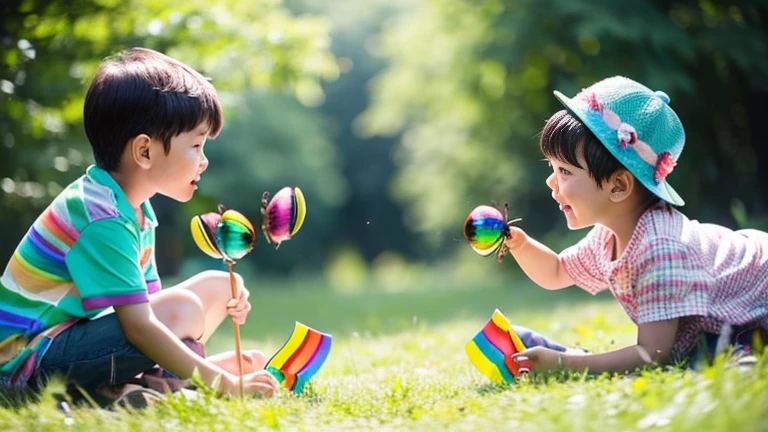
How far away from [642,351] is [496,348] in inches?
18.6

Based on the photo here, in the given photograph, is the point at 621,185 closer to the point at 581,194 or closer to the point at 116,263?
the point at 581,194

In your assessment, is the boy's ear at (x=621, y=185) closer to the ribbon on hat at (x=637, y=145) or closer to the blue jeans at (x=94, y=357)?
the ribbon on hat at (x=637, y=145)

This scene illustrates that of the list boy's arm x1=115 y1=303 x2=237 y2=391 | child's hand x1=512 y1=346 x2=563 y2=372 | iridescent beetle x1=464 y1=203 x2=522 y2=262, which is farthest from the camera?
iridescent beetle x1=464 y1=203 x2=522 y2=262

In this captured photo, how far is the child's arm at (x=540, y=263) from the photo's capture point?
3203 millimetres

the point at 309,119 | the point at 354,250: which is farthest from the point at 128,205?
the point at 354,250

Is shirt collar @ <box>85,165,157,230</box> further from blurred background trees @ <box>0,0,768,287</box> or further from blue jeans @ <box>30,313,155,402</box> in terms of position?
blurred background trees @ <box>0,0,768,287</box>

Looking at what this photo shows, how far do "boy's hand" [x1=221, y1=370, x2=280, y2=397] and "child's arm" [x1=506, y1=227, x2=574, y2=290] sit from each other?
0.95 metres

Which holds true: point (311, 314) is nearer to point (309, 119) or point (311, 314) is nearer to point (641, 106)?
point (641, 106)

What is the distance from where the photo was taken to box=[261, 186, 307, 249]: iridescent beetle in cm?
276

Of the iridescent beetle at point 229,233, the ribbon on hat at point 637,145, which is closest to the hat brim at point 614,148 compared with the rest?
the ribbon on hat at point 637,145

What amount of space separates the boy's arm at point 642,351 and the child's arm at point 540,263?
0.45 m

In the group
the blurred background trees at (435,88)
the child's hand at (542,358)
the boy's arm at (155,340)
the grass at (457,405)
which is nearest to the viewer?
the grass at (457,405)

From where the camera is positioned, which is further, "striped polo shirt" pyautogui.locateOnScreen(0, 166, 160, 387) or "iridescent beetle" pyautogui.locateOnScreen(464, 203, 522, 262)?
"iridescent beetle" pyautogui.locateOnScreen(464, 203, 522, 262)

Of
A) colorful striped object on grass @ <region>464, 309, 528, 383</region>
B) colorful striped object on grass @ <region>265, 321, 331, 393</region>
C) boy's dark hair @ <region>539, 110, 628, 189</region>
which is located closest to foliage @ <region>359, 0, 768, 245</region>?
boy's dark hair @ <region>539, 110, 628, 189</region>
